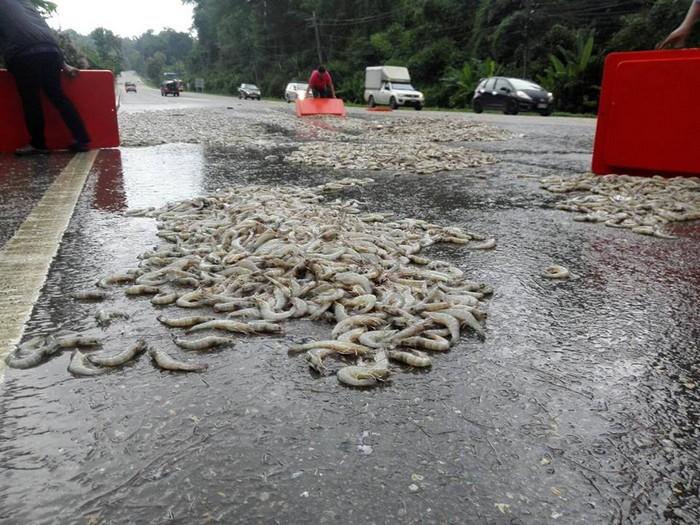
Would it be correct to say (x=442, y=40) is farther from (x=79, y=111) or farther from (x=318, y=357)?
(x=318, y=357)

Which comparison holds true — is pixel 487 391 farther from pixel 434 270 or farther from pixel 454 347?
pixel 434 270

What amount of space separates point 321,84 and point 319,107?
80 centimetres

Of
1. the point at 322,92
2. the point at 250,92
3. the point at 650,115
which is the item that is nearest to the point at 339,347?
the point at 650,115

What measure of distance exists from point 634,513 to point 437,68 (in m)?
46.4

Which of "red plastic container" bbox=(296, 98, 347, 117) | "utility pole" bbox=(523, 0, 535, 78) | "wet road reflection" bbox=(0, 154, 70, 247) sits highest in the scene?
"utility pole" bbox=(523, 0, 535, 78)

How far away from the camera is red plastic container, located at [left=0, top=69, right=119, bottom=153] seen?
29.5 ft

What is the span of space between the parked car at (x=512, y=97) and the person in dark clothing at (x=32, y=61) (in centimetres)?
2055

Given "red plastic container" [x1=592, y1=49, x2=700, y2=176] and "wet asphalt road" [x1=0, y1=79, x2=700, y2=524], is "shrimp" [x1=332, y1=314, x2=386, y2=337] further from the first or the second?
"red plastic container" [x1=592, y1=49, x2=700, y2=176]

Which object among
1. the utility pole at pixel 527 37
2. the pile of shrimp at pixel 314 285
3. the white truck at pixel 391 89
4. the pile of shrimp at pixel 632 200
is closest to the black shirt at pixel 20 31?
the pile of shrimp at pixel 314 285

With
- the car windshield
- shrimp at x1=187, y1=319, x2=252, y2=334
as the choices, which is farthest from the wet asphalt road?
the car windshield

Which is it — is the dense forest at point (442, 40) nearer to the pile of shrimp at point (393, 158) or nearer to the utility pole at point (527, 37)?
the utility pole at point (527, 37)

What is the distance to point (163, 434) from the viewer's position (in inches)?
74.2

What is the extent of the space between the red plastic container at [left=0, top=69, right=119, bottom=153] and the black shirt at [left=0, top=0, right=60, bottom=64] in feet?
3.08

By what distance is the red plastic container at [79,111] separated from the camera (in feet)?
29.5
